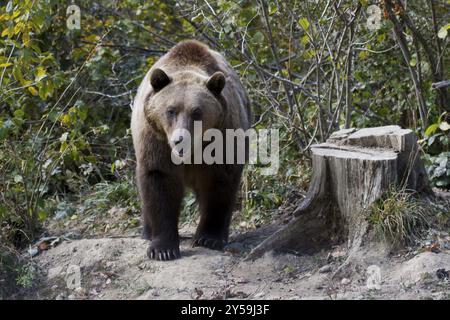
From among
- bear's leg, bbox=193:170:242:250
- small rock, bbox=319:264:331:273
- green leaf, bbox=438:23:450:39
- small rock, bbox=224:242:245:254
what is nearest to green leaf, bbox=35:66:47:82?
bear's leg, bbox=193:170:242:250

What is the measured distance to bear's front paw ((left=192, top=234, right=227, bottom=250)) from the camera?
7.14 meters

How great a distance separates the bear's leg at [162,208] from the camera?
6.77 meters

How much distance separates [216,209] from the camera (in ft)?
23.8

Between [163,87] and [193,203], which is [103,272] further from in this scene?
[193,203]

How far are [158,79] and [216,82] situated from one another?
0.53m

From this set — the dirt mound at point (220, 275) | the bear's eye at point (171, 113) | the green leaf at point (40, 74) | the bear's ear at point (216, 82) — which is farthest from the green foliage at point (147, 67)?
the bear's ear at point (216, 82)

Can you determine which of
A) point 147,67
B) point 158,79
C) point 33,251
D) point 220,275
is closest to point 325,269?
point 220,275

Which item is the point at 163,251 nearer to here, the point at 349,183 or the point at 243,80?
the point at 349,183

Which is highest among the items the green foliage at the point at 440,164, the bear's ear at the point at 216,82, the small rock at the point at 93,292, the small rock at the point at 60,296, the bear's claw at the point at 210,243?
the bear's ear at the point at 216,82

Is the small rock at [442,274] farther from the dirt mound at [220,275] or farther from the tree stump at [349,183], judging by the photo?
the tree stump at [349,183]

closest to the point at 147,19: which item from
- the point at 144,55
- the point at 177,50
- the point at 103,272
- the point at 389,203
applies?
the point at 144,55

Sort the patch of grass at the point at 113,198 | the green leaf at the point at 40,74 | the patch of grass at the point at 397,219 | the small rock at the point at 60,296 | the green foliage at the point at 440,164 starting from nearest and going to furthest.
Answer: the patch of grass at the point at 397,219 < the small rock at the point at 60,296 < the green leaf at the point at 40,74 < the green foliage at the point at 440,164 < the patch of grass at the point at 113,198

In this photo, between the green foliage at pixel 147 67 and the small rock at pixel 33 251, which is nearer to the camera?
the small rock at pixel 33 251

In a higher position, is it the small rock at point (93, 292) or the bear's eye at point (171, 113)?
the bear's eye at point (171, 113)
